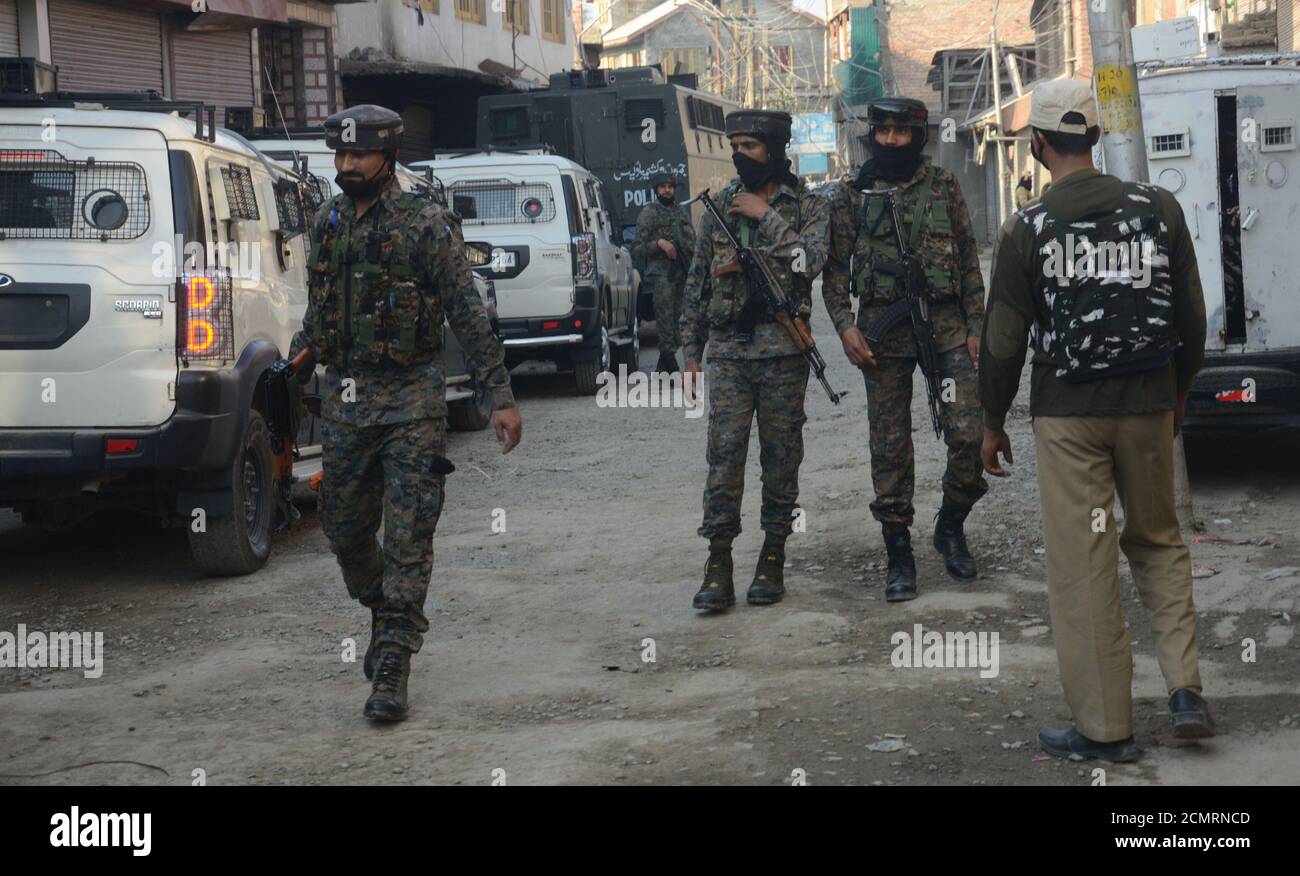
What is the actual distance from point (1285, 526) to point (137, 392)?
523 centimetres

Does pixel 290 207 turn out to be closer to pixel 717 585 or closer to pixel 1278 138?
pixel 717 585

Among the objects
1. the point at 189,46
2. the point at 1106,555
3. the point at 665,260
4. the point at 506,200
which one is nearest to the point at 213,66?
the point at 189,46

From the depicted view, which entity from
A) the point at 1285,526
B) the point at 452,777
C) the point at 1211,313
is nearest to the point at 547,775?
the point at 452,777

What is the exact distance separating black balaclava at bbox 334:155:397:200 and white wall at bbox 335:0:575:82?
1765 cm

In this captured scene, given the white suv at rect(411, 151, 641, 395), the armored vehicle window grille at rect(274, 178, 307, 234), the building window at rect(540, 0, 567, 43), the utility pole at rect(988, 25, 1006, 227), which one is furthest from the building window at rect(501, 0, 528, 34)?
the armored vehicle window grille at rect(274, 178, 307, 234)

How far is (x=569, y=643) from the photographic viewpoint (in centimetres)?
611

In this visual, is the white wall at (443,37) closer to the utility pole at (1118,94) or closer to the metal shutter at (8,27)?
the metal shutter at (8,27)

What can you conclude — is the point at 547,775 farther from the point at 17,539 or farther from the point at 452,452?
the point at 452,452

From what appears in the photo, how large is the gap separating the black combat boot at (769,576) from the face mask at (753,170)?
143 cm

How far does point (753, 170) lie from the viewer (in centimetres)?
643

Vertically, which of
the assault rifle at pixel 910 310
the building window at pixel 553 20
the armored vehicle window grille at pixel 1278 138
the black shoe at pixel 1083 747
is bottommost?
the black shoe at pixel 1083 747

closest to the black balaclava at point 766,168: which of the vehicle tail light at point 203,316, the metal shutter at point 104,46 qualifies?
the vehicle tail light at point 203,316

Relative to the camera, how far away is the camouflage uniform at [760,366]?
20.9ft
